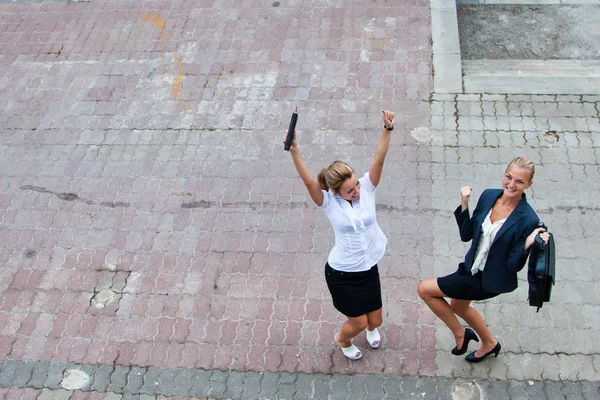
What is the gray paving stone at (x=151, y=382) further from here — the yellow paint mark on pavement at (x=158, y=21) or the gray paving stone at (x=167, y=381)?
the yellow paint mark on pavement at (x=158, y=21)

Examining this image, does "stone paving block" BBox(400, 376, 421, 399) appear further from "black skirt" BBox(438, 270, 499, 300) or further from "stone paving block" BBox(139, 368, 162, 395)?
"stone paving block" BBox(139, 368, 162, 395)

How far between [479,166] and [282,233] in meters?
2.14

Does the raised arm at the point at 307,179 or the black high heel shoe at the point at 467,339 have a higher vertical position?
the raised arm at the point at 307,179

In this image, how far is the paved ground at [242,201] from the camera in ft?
16.3

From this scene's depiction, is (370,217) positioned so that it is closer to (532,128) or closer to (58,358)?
(58,358)

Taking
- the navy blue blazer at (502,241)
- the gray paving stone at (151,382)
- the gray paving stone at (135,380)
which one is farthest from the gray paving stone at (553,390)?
the gray paving stone at (135,380)

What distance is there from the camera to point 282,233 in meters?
6.03

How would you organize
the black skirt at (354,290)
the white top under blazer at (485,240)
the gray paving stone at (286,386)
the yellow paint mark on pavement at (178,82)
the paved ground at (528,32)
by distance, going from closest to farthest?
the white top under blazer at (485,240) < the black skirt at (354,290) < the gray paving stone at (286,386) < the yellow paint mark on pavement at (178,82) < the paved ground at (528,32)

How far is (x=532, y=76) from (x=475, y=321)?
4.10 meters

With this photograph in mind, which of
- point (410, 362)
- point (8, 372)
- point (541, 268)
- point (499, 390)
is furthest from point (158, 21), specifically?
point (541, 268)

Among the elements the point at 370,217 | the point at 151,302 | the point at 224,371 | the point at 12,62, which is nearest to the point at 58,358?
the point at 151,302

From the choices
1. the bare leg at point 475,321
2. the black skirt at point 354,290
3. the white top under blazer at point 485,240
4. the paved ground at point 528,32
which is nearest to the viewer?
the white top under blazer at point 485,240

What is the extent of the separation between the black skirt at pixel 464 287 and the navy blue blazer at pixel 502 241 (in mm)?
40

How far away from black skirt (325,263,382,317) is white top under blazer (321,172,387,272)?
60mm
